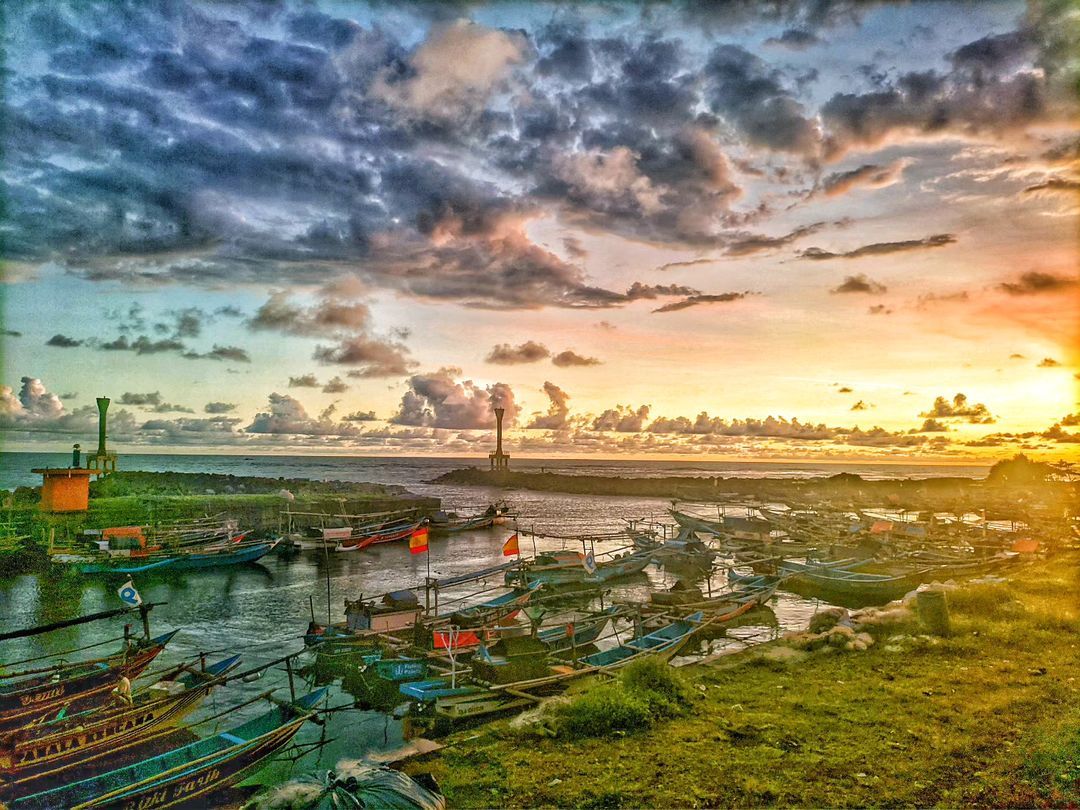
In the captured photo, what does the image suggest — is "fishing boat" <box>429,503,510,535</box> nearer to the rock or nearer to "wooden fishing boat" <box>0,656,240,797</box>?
the rock

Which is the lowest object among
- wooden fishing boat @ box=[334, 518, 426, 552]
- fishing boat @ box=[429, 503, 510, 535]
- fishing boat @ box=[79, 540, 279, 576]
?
fishing boat @ box=[429, 503, 510, 535]

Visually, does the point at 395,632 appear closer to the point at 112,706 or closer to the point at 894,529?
the point at 112,706

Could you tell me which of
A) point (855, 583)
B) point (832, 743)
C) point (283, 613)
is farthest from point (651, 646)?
point (283, 613)

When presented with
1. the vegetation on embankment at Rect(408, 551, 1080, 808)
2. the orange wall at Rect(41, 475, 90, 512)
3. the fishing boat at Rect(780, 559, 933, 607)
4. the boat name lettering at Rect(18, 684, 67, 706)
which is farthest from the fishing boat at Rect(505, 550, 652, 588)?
the orange wall at Rect(41, 475, 90, 512)

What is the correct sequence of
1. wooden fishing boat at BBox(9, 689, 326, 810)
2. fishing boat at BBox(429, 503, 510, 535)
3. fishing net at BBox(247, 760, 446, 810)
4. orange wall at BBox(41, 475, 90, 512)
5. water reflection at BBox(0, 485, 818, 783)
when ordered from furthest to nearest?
fishing boat at BBox(429, 503, 510, 535), orange wall at BBox(41, 475, 90, 512), water reflection at BBox(0, 485, 818, 783), wooden fishing boat at BBox(9, 689, 326, 810), fishing net at BBox(247, 760, 446, 810)

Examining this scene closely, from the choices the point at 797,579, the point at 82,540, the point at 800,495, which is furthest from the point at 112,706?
the point at 800,495

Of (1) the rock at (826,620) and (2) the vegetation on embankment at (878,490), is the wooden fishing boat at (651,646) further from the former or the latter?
(2) the vegetation on embankment at (878,490)
